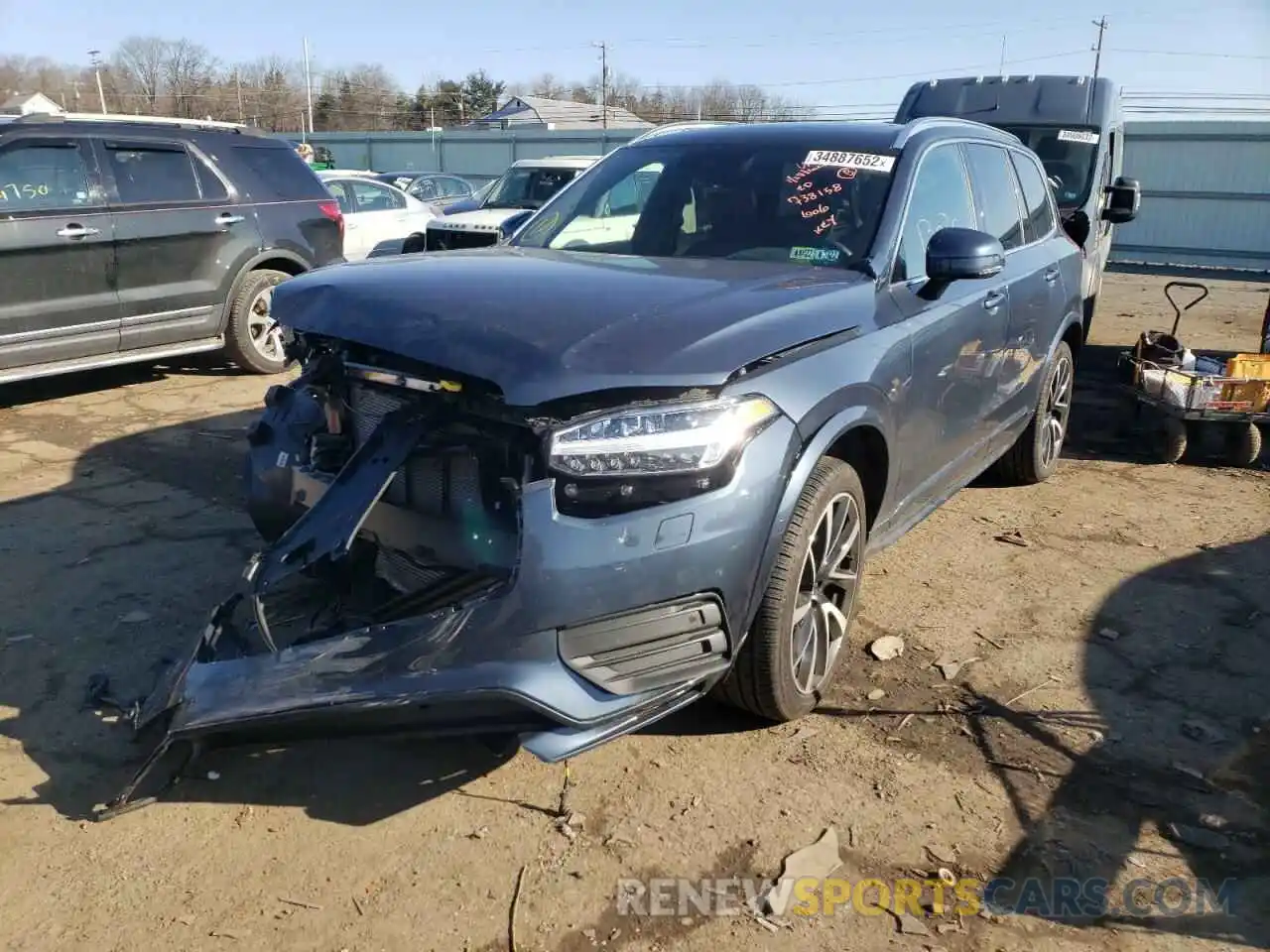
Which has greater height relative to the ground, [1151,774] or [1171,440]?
[1171,440]

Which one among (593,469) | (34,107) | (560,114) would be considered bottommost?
(593,469)

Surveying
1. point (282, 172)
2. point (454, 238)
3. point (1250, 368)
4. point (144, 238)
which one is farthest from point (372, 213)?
point (1250, 368)

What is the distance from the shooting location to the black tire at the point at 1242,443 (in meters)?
6.38

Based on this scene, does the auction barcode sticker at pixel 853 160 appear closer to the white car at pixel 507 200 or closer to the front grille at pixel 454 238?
the front grille at pixel 454 238

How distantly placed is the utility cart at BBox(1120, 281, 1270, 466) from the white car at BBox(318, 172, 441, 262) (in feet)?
27.1

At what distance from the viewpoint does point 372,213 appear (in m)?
12.6

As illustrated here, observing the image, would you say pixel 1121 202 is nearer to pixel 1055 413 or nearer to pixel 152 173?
pixel 1055 413

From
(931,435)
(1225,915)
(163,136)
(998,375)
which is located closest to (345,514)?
(931,435)

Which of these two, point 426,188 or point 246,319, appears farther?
point 426,188

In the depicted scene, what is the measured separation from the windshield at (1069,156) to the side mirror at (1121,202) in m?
0.46

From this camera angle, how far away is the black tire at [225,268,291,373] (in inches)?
313

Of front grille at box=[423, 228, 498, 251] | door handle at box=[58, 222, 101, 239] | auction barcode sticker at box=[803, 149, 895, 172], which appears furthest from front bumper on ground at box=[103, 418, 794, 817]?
front grille at box=[423, 228, 498, 251]

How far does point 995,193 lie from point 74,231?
580cm

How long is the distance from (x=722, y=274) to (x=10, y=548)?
3440mm
